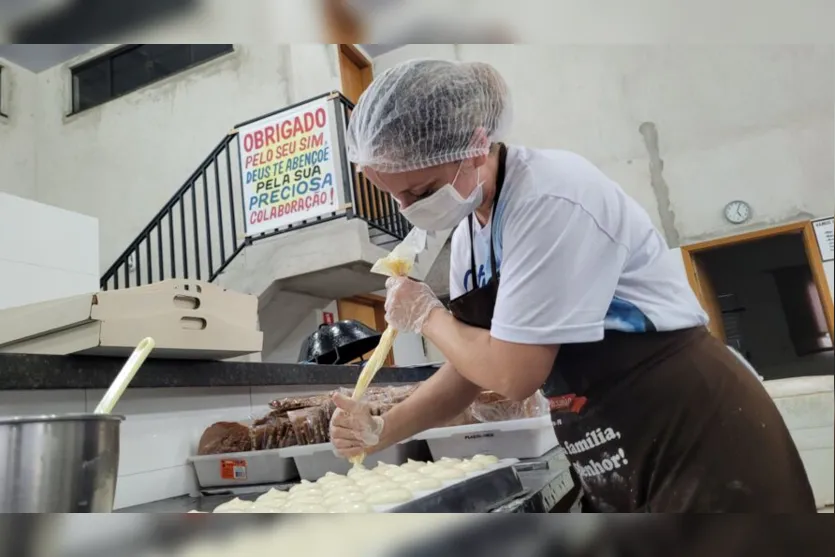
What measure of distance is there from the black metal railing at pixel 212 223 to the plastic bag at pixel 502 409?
508 millimetres

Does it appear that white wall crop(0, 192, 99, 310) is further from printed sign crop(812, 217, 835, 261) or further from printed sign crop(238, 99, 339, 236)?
printed sign crop(812, 217, 835, 261)

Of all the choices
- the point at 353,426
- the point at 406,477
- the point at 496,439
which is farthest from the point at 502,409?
the point at 353,426

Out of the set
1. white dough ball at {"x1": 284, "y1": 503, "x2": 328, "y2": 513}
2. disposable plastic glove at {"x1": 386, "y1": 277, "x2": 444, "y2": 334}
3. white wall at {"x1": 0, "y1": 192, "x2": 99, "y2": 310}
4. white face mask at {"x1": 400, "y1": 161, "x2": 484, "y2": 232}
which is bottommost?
white dough ball at {"x1": 284, "y1": 503, "x2": 328, "y2": 513}

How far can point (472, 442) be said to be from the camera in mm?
1155

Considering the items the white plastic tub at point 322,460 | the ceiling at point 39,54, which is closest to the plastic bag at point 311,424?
the white plastic tub at point 322,460

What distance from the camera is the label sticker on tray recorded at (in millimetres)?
1187

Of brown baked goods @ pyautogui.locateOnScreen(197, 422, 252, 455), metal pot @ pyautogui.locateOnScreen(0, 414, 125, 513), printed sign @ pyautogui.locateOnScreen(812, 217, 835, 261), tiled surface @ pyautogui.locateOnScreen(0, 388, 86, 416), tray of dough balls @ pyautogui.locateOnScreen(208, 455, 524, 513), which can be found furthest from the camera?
brown baked goods @ pyautogui.locateOnScreen(197, 422, 252, 455)

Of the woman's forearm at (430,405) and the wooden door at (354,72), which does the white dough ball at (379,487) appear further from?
the wooden door at (354,72)

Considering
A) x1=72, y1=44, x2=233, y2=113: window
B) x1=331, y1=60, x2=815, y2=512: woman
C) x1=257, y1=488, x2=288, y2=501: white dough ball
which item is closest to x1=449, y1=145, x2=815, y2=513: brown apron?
x1=331, y1=60, x2=815, y2=512: woman

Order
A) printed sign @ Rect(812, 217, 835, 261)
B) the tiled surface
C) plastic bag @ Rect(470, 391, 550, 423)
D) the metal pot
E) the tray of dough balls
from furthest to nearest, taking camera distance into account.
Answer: plastic bag @ Rect(470, 391, 550, 423), the tiled surface, the tray of dough balls, the metal pot, printed sign @ Rect(812, 217, 835, 261)

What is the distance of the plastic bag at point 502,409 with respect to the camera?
3.59 ft

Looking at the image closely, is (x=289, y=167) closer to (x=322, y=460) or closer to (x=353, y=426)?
(x=353, y=426)

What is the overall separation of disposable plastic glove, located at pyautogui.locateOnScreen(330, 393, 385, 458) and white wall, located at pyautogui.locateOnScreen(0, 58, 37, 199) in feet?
1.63

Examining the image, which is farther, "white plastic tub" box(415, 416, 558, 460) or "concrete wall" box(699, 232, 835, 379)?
"white plastic tub" box(415, 416, 558, 460)
